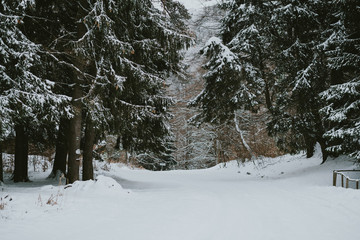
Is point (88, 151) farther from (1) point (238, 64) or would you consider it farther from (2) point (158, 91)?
Answer: (1) point (238, 64)

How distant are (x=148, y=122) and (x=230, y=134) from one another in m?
11.9

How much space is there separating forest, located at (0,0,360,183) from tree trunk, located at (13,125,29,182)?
0.04m

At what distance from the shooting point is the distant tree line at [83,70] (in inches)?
241

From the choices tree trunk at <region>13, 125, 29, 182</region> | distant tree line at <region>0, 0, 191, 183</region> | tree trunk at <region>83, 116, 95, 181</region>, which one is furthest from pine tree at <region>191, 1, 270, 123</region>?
tree trunk at <region>13, 125, 29, 182</region>

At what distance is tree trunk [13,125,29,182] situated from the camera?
33.3ft

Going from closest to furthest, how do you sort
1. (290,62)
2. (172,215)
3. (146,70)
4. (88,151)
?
(172,215)
(88,151)
(146,70)
(290,62)

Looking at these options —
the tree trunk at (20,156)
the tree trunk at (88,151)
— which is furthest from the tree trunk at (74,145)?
the tree trunk at (20,156)

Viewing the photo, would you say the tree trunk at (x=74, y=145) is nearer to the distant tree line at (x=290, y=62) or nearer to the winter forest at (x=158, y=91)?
the winter forest at (x=158, y=91)

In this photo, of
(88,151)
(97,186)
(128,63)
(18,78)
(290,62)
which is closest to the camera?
(18,78)

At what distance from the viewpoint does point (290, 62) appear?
11.2m

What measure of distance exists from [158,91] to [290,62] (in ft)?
20.1

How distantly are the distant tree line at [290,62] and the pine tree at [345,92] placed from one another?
37mm

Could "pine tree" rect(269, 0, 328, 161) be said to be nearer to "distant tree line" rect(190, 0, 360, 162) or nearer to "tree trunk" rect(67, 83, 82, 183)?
"distant tree line" rect(190, 0, 360, 162)

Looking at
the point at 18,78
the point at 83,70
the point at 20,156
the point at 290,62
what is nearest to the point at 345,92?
the point at 290,62
